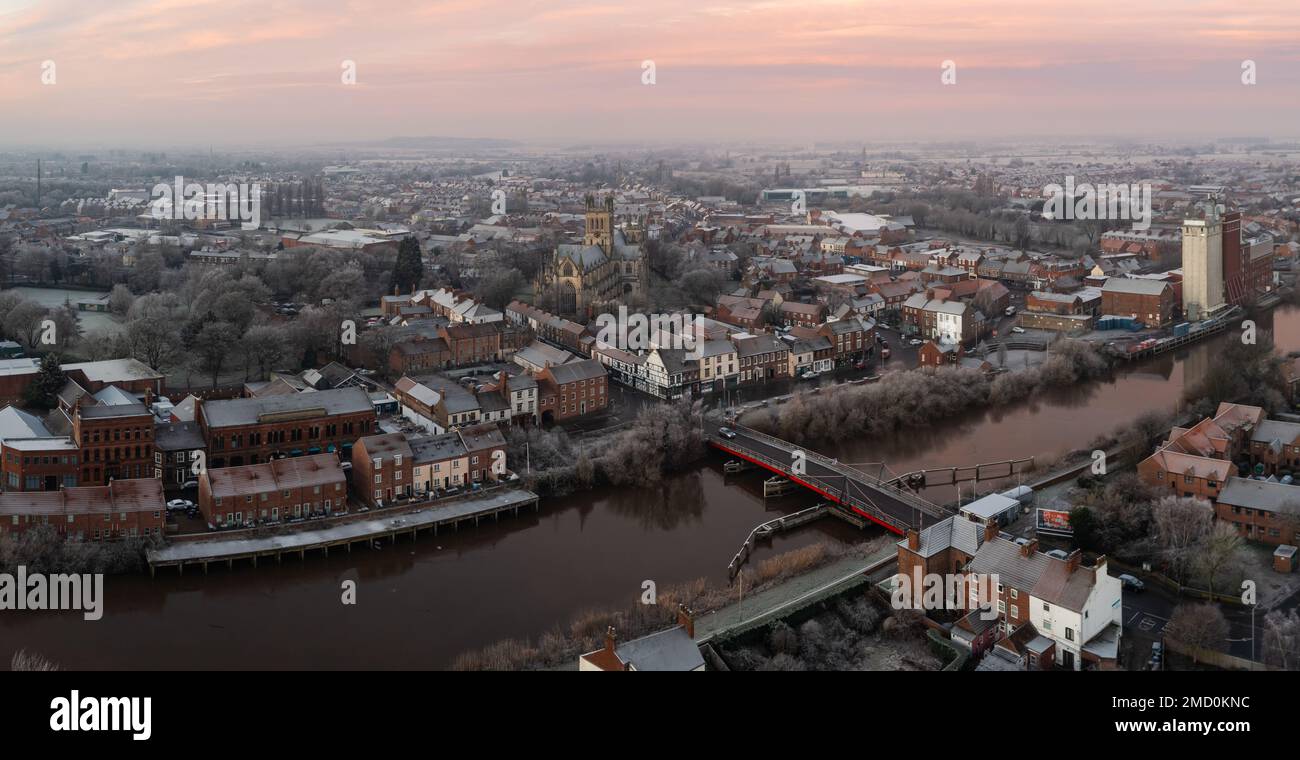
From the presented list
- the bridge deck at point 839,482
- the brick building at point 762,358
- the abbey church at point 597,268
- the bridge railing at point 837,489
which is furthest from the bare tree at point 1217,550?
the abbey church at point 597,268

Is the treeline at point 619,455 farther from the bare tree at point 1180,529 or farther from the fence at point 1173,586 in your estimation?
the bare tree at point 1180,529

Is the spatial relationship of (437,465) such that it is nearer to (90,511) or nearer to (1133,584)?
(90,511)

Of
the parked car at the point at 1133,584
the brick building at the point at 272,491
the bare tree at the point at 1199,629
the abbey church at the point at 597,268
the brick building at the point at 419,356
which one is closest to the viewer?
the bare tree at the point at 1199,629

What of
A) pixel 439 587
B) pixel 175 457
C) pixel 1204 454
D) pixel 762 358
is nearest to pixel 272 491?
pixel 175 457

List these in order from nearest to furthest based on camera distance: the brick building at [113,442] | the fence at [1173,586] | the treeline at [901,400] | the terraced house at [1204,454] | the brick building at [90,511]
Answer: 1. the fence at [1173,586]
2. the brick building at [90,511]
3. the terraced house at [1204,454]
4. the brick building at [113,442]
5. the treeline at [901,400]

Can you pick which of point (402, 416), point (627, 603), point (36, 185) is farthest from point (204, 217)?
point (627, 603)

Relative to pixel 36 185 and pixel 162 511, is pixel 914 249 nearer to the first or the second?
pixel 162 511
